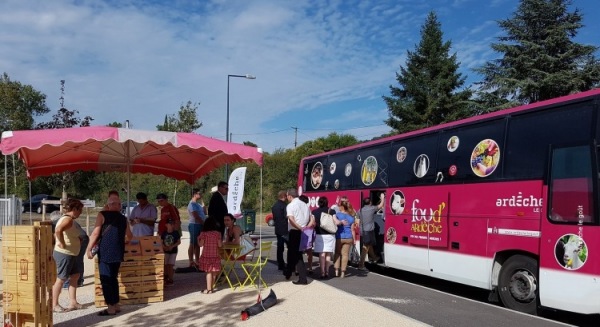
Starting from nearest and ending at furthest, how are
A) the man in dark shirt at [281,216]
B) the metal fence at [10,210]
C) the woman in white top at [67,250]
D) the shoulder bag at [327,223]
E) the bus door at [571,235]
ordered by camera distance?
the bus door at [571,235] < the woman in white top at [67,250] < the shoulder bag at [327,223] < the man in dark shirt at [281,216] < the metal fence at [10,210]

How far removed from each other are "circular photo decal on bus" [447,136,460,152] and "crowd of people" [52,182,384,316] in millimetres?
2557

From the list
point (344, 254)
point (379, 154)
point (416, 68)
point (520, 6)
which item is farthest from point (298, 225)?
point (416, 68)

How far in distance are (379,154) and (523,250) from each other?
4.96 m

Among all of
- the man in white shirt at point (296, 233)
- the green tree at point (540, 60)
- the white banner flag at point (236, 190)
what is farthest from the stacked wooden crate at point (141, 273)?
the green tree at point (540, 60)

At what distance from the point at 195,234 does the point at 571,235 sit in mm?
7778

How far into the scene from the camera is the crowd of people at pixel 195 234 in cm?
721

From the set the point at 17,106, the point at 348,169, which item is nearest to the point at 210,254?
the point at 348,169

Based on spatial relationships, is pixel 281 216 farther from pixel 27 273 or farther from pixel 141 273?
pixel 27 273

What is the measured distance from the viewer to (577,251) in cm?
671

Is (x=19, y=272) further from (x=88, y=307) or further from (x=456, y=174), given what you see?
(x=456, y=174)

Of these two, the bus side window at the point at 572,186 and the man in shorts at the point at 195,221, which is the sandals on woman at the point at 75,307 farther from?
the bus side window at the point at 572,186

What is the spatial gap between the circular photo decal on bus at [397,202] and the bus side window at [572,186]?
391 centimetres

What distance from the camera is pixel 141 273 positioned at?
803cm

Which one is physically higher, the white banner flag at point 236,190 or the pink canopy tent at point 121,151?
the pink canopy tent at point 121,151
